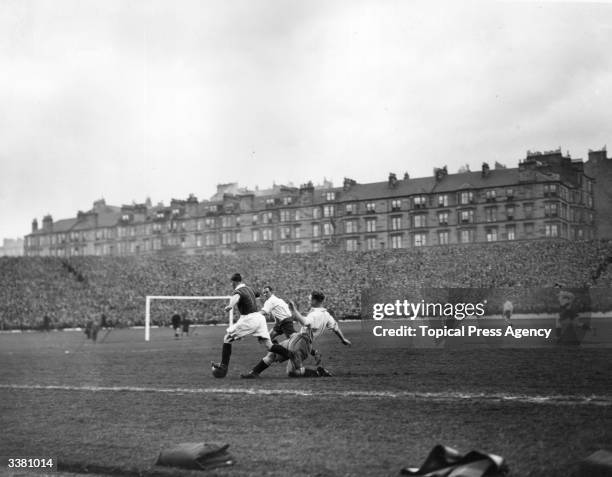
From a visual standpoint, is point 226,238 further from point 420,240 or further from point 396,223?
point 420,240

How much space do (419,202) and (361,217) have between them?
7.82 metres

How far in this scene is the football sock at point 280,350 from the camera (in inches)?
506

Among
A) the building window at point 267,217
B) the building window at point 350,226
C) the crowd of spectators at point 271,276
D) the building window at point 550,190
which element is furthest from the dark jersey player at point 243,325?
the building window at point 267,217

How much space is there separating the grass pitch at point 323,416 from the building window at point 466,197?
200 ft

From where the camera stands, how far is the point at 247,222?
304ft

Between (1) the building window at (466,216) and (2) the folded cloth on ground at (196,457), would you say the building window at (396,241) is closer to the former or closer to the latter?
(1) the building window at (466,216)

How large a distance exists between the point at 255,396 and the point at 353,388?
172 cm

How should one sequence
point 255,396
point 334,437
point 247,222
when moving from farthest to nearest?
point 247,222
point 255,396
point 334,437

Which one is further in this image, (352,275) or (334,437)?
(352,275)

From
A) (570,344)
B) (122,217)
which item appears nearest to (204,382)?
(570,344)

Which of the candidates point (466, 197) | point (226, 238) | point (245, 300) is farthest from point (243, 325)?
point (226, 238)

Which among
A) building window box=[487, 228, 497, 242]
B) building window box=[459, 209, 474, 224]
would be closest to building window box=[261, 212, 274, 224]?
building window box=[459, 209, 474, 224]

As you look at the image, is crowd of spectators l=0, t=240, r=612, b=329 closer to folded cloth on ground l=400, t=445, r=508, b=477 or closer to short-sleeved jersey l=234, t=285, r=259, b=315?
short-sleeved jersey l=234, t=285, r=259, b=315

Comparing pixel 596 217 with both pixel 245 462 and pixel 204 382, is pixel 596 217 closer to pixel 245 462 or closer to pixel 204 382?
pixel 204 382
